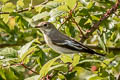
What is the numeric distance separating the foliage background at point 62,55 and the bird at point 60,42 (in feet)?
0.32

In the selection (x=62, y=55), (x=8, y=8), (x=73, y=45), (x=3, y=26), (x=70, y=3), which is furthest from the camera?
(x=3, y=26)

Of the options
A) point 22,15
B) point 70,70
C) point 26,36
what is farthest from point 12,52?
point 26,36

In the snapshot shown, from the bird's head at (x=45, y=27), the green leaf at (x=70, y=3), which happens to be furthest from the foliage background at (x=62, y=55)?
the bird's head at (x=45, y=27)

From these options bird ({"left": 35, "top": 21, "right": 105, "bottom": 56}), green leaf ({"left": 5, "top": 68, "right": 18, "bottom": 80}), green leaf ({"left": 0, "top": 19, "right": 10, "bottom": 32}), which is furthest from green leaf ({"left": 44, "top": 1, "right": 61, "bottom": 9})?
green leaf ({"left": 0, "top": 19, "right": 10, "bottom": 32})

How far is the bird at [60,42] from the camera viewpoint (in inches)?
165

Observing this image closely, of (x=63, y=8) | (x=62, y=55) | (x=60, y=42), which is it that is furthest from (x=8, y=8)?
(x=62, y=55)

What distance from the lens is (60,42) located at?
178 inches

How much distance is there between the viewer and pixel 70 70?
355cm

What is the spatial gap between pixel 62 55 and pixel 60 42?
4.33 feet

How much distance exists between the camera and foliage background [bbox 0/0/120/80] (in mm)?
3490

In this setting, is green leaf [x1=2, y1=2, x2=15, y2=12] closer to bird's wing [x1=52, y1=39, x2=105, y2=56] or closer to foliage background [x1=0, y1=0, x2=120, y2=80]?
foliage background [x1=0, y1=0, x2=120, y2=80]

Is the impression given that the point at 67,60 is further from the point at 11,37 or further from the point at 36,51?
the point at 11,37

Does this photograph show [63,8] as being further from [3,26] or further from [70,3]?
[3,26]

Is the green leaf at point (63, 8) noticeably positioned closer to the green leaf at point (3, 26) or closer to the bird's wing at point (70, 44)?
the bird's wing at point (70, 44)
